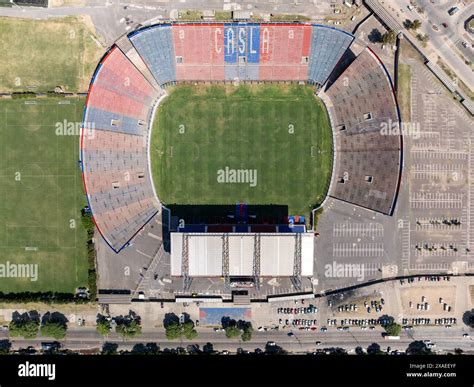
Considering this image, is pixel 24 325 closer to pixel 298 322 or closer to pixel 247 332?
pixel 247 332

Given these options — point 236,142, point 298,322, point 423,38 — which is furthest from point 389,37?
point 298,322

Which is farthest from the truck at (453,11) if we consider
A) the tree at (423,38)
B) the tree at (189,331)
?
the tree at (189,331)

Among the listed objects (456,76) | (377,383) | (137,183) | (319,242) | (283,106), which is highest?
(456,76)

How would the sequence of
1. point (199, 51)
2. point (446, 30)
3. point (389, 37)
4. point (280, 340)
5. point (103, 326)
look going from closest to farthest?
point (199, 51), point (389, 37), point (103, 326), point (446, 30), point (280, 340)

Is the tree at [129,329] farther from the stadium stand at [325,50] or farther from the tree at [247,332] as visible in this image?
→ the stadium stand at [325,50]

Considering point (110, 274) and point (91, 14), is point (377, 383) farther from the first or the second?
point (91, 14)

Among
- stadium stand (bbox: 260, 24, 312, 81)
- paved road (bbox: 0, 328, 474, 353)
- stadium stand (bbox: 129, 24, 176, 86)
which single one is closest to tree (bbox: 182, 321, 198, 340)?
paved road (bbox: 0, 328, 474, 353)

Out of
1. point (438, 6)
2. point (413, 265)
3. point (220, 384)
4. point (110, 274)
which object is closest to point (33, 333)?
point (110, 274)
